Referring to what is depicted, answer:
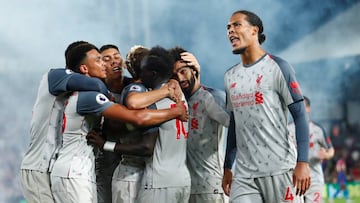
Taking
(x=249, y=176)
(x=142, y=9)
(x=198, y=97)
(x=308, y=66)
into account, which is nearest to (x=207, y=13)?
(x=142, y=9)

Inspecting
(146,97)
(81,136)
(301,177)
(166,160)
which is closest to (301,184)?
(301,177)

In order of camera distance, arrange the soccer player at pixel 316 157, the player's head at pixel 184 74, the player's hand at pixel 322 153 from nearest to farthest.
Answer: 1. the player's head at pixel 184 74
2. the soccer player at pixel 316 157
3. the player's hand at pixel 322 153

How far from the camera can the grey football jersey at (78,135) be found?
3.96m

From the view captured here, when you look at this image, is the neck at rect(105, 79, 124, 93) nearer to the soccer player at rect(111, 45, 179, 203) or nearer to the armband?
the soccer player at rect(111, 45, 179, 203)

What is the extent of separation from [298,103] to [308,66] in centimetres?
1029

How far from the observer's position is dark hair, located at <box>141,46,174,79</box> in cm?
421

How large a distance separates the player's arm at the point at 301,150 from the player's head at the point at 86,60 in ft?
3.91

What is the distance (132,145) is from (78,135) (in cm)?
32

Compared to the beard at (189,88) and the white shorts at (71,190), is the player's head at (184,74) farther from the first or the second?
the white shorts at (71,190)

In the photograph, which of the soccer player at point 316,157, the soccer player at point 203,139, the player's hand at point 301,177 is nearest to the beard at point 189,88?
the soccer player at point 203,139

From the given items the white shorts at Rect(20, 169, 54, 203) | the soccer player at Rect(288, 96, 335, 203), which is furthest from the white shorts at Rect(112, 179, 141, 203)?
the soccer player at Rect(288, 96, 335, 203)

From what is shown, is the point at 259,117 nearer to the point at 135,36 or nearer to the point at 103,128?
the point at 103,128

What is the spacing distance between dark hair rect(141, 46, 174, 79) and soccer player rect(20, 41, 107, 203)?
0.99ft

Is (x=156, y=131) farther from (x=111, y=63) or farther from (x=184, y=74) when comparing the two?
(x=111, y=63)
